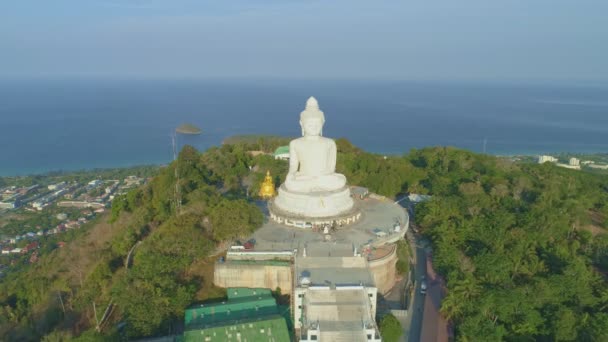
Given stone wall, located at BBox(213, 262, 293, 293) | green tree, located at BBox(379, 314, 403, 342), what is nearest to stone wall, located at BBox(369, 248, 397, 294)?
green tree, located at BBox(379, 314, 403, 342)

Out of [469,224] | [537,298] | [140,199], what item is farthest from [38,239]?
[537,298]

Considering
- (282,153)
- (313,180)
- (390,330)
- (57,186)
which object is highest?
(313,180)

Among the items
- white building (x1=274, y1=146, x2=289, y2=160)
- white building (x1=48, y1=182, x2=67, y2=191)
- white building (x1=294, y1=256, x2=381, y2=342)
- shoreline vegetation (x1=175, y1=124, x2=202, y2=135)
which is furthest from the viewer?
shoreline vegetation (x1=175, y1=124, x2=202, y2=135)

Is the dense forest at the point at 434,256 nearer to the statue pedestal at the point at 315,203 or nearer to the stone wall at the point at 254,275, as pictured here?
the stone wall at the point at 254,275

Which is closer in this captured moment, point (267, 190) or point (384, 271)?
point (384, 271)

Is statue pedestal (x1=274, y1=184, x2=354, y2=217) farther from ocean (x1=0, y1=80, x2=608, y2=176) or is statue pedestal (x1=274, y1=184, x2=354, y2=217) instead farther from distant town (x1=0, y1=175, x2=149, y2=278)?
ocean (x1=0, y1=80, x2=608, y2=176)

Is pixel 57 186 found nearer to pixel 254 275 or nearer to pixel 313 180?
pixel 313 180

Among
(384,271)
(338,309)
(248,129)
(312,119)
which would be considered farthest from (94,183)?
(338,309)

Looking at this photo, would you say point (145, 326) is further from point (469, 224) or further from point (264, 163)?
point (264, 163)
